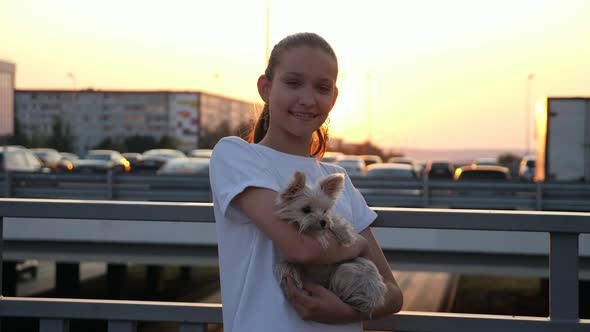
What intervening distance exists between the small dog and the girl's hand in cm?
2

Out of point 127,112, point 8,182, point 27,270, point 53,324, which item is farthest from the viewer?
point 127,112

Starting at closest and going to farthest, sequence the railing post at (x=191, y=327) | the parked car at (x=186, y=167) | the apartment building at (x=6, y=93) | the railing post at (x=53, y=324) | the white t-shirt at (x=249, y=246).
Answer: the white t-shirt at (x=249, y=246) < the railing post at (x=191, y=327) < the railing post at (x=53, y=324) < the parked car at (x=186, y=167) < the apartment building at (x=6, y=93)

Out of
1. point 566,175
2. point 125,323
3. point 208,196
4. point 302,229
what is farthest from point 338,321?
point 566,175

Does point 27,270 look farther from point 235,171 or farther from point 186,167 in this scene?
point 235,171

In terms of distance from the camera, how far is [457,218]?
2814 millimetres

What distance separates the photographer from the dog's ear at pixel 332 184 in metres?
2.16

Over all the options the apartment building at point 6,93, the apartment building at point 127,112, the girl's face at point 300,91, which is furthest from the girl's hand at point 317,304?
the apartment building at point 127,112

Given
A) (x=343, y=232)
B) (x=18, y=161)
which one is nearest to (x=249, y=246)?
(x=343, y=232)

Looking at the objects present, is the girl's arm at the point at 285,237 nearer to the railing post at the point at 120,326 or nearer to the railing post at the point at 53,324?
the railing post at the point at 120,326

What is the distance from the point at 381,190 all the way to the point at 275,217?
572 inches

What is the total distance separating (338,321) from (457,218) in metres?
0.77

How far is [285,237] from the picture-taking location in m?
2.19

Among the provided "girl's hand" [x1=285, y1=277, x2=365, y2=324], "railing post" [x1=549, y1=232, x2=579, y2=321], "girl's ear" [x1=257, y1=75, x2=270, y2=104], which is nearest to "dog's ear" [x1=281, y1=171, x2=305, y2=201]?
"girl's hand" [x1=285, y1=277, x2=365, y2=324]

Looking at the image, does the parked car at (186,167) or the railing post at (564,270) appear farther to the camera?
the parked car at (186,167)
